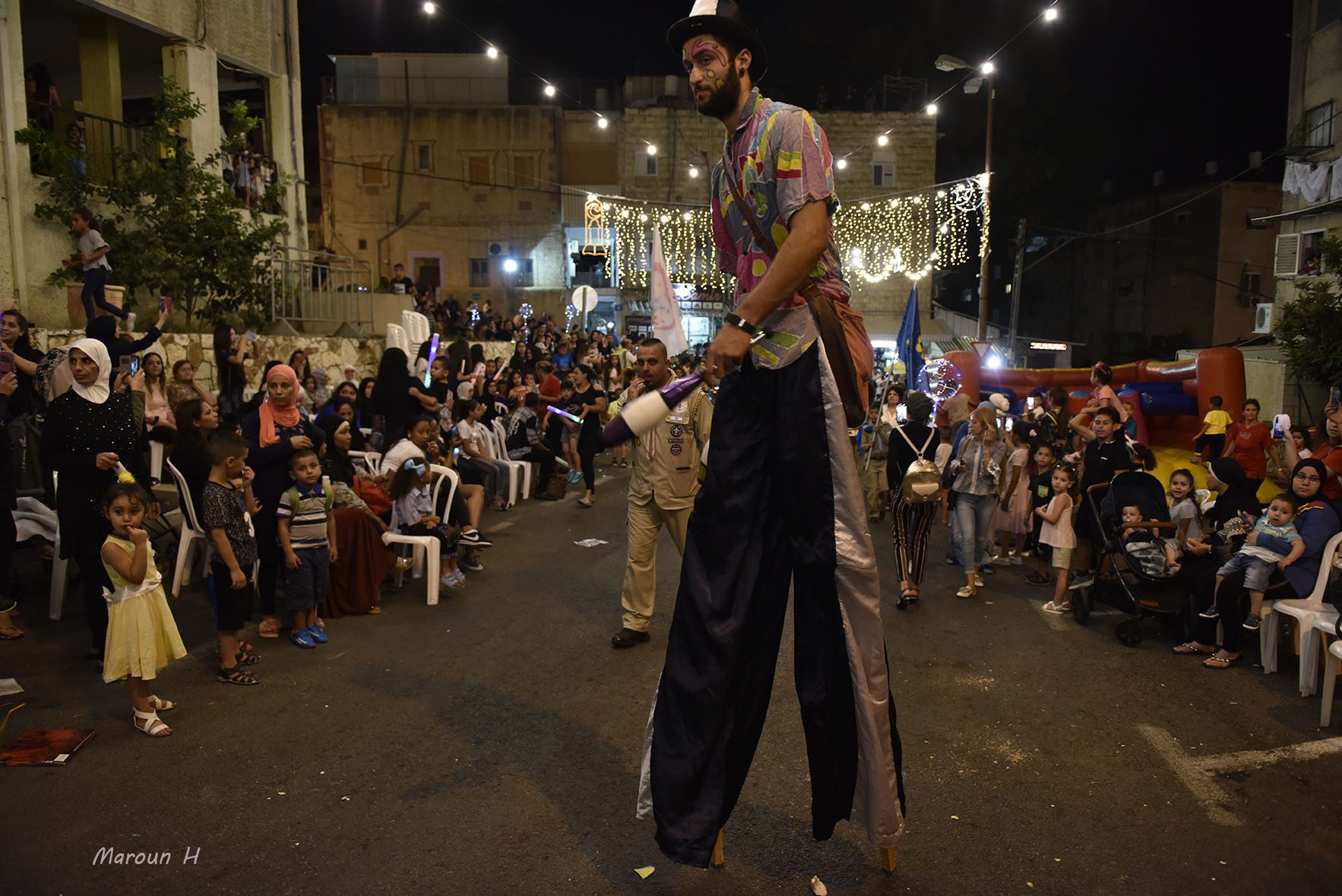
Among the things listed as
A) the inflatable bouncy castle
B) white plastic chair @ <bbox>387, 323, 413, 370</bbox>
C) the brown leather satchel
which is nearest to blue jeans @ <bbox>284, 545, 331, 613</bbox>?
the brown leather satchel

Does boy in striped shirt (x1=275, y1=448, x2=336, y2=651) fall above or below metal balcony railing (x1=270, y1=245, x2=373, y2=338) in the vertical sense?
below

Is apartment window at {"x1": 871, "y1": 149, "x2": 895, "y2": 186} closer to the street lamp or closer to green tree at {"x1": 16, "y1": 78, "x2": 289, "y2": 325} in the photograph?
the street lamp

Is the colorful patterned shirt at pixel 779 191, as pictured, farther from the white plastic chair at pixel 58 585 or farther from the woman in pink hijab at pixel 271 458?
the white plastic chair at pixel 58 585

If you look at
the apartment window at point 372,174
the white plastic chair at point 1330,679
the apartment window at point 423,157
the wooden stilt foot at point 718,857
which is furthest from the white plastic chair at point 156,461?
the apartment window at point 372,174

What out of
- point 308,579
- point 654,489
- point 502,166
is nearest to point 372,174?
point 502,166

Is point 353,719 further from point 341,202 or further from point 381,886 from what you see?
point 341,202

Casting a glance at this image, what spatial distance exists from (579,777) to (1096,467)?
5.48 meters

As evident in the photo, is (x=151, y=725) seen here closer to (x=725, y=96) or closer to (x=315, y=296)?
(x=725, y=96)

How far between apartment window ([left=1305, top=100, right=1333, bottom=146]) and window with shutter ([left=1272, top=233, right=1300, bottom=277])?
6.87ft

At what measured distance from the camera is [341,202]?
115 feet

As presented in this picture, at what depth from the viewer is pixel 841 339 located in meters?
2.88

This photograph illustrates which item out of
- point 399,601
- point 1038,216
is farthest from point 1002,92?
point 399,601

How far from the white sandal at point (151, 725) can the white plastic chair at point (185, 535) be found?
2.37 metres

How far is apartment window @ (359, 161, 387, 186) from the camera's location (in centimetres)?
3471
